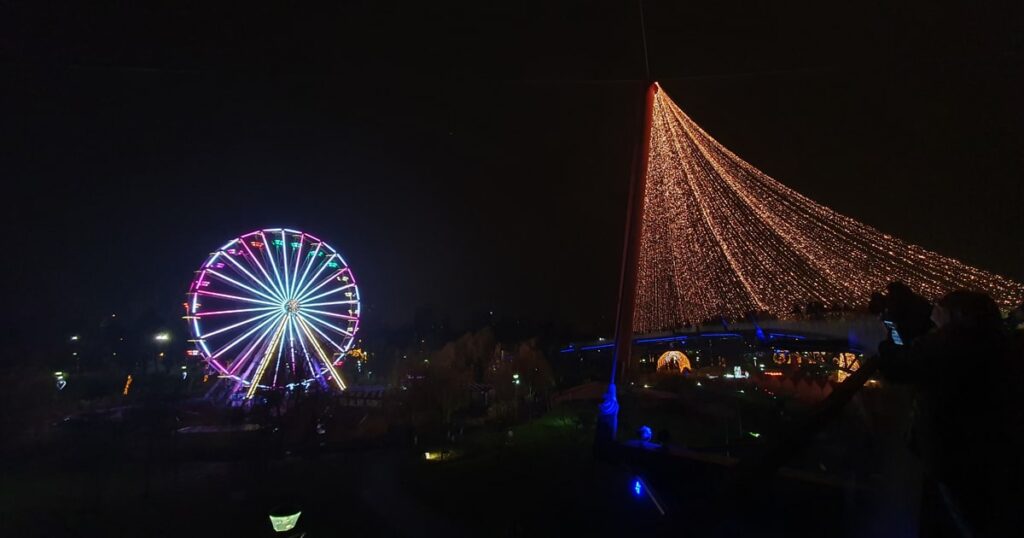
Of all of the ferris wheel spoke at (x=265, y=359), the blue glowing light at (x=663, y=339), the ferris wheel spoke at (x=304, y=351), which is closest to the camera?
the ferris wheel spoke at (x=265, y=359)

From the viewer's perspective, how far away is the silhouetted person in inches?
87.9

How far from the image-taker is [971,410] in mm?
2314

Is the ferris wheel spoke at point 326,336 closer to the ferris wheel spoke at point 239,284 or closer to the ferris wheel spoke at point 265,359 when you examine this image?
the ferris wheel spoke at point 265,359

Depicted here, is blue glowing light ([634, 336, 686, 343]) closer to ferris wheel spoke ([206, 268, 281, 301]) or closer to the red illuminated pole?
ferris wheel spoke ([206, 268, 281, 301])

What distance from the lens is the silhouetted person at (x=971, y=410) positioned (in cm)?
223

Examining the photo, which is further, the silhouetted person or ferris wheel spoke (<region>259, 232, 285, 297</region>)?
ferris wheel spoke (<region>259, 232, 285, 297</region>)

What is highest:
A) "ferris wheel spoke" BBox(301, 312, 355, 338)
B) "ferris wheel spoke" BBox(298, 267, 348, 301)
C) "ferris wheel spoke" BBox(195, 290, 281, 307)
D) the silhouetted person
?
"ferris wheel spoke" BBox(298, 267, 348, 301)

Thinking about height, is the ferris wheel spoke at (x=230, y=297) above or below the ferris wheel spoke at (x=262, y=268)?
below

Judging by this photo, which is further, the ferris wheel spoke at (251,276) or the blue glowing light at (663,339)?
the blue glowing light at (663,339)

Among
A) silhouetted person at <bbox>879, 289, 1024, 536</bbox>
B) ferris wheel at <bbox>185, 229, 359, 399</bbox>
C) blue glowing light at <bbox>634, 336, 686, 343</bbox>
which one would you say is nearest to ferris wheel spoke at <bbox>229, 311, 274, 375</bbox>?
ferris wheel at <bbox>185, 229, 359, 399</bbox>

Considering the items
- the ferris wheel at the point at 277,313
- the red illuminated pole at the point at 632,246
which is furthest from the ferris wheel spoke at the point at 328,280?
the red illuminated pole at the point at 632,246

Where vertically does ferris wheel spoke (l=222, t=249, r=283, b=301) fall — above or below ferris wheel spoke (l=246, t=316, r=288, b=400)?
above

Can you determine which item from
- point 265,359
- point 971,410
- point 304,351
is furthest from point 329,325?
point 971,410

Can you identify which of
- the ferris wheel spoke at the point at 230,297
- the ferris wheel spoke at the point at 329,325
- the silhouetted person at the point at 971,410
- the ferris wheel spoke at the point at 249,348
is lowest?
the silhouetted person at the point at 971,410
